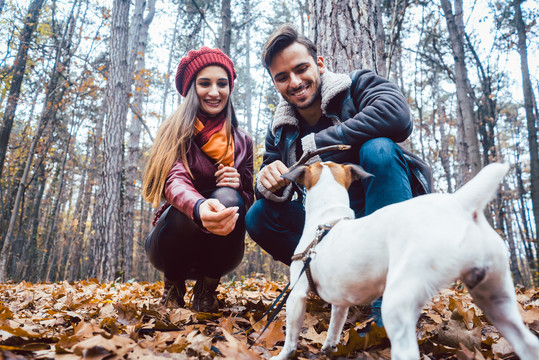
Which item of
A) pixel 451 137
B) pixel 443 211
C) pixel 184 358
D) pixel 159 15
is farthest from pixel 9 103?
pixel 451 137

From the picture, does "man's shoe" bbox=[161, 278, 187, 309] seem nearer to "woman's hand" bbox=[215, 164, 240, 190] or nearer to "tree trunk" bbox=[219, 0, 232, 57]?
"woman's hand" bbox=[215, 164, 240, 190]

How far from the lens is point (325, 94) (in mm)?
2609

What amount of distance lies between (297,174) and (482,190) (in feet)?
3.19

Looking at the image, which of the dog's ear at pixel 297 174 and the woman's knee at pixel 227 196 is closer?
the dog's ear at pixel 297 174

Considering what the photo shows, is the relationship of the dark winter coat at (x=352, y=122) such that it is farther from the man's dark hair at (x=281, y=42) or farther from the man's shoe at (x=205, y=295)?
the man's shoe at (x=205, y=295)

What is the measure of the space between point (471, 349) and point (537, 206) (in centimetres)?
1036

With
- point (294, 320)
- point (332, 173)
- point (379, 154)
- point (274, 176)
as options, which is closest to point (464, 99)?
point (379, 154)

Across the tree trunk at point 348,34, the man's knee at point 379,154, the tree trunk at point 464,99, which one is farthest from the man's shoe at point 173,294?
the tree trunk at point 464,99

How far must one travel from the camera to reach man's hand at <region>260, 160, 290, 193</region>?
2.35 meters

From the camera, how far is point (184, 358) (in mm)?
1615

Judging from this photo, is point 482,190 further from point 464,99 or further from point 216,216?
point 464,99

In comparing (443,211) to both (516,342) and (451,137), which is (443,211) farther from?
(451,137)

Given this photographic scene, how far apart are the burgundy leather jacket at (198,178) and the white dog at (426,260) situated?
140cm

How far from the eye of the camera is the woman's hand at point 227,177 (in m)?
2.97
